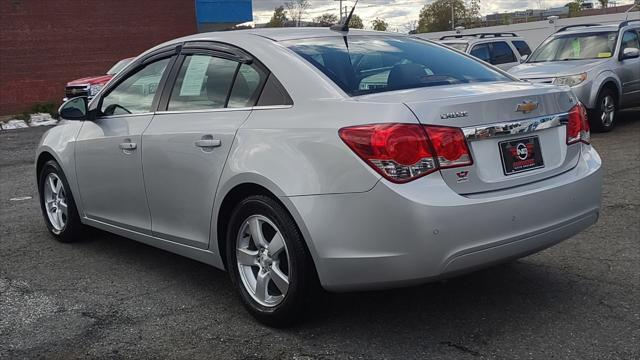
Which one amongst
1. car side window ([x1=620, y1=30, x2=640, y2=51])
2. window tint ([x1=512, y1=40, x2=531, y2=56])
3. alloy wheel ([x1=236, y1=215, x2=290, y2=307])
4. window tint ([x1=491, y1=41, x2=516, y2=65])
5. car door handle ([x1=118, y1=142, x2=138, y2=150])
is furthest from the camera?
window tint ([x1=512, y1=40, x2=531, y2=56])

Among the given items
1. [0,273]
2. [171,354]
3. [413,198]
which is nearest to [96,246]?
[0,273]

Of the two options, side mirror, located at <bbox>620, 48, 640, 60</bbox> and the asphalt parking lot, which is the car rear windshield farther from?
side mirror, located at <bbox>620, 48, 640, 60</bbox>

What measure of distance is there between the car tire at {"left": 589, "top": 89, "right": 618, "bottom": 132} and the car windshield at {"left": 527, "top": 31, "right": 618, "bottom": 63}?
868 millimetres

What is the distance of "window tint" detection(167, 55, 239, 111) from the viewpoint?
4277mm

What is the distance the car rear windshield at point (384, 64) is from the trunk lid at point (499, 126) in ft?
0.68

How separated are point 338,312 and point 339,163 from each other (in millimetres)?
1120

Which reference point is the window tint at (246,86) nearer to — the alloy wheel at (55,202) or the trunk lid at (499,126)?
the trunk lid at (499,126)

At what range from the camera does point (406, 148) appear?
3.26 metres

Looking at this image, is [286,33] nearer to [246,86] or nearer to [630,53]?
[246,86]

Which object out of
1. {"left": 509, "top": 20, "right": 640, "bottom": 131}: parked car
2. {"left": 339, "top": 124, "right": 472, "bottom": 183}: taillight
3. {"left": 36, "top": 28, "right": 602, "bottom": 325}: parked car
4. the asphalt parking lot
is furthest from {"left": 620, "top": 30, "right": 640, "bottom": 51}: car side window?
{"left": 339, "top": 124, "right": 472, "bottom": 183}: taillight

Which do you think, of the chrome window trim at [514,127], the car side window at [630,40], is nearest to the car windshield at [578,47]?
the car side window at [630,40]

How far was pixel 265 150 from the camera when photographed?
3.71 m

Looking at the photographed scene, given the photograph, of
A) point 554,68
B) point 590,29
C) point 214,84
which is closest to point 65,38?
point 590,29

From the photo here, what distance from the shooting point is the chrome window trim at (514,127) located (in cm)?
342
